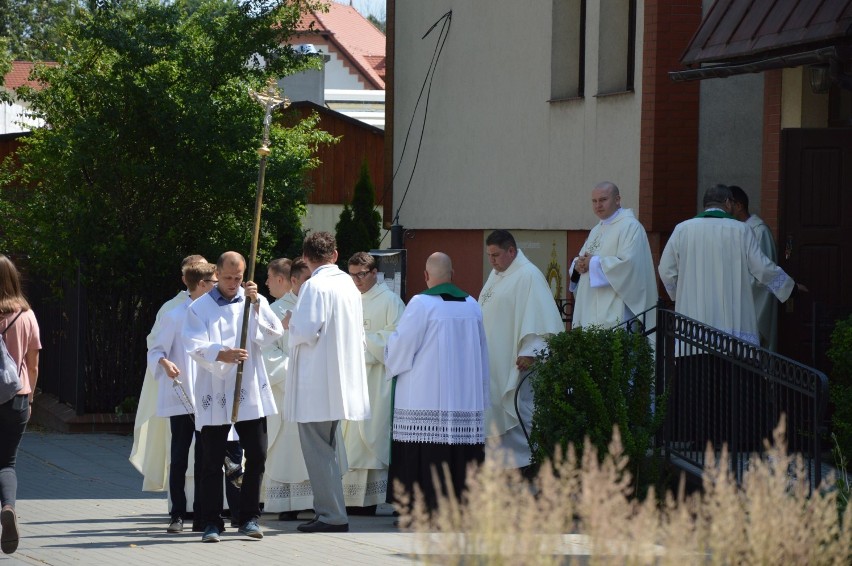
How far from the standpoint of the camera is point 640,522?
185 inches

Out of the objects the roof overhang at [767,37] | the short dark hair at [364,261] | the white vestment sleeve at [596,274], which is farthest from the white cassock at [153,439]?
the roof overhang at [767,37]

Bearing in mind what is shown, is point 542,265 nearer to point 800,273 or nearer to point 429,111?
point 429,111

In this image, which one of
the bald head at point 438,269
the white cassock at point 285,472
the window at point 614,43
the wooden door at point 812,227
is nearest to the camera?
the bald head at point 438,269

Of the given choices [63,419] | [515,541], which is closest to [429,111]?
[63,419]

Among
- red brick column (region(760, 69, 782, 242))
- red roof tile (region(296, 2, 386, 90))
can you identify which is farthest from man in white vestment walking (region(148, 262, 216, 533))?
red roof tile (region(296, 2, 386, 90))

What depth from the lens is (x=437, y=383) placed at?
9.95 metres

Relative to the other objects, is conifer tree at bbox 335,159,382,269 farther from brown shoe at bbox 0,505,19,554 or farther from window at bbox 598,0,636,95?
brown shoe at bbox 0,505,19,554

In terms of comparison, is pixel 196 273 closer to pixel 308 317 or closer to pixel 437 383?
pixel 308 317

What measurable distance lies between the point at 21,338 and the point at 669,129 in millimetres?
7456

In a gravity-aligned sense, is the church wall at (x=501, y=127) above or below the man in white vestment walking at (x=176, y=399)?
above

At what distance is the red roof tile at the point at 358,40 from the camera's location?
61.1 m

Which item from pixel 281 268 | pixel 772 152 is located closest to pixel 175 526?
pixel 281 268

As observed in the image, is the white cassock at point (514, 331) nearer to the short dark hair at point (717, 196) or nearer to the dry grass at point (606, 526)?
the short dark hair at point (717, 196)

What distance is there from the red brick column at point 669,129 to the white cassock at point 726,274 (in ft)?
9.24
